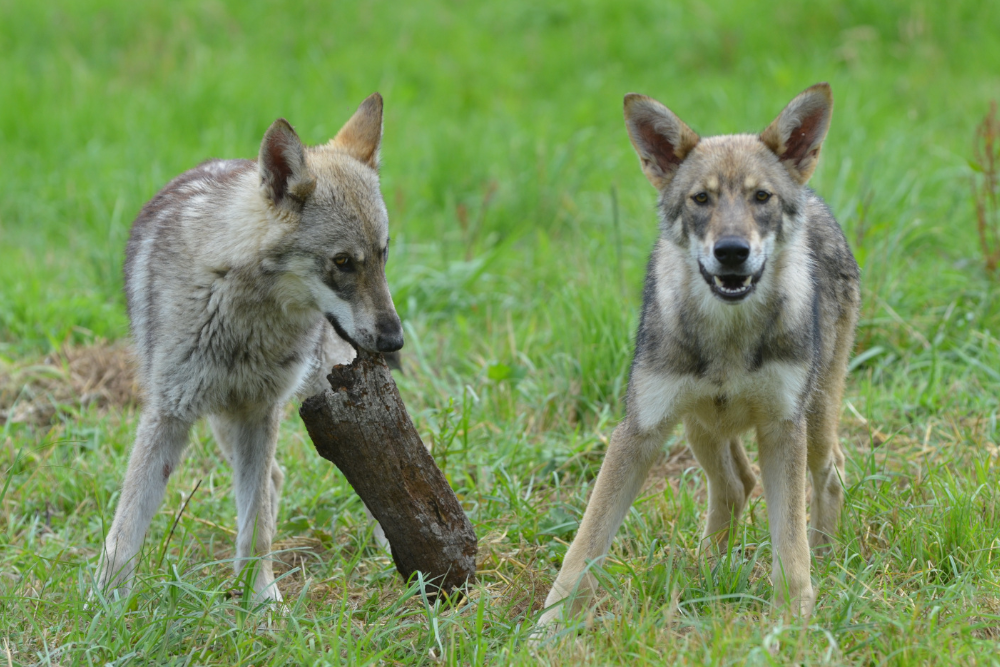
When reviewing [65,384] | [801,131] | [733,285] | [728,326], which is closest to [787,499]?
[728,326]

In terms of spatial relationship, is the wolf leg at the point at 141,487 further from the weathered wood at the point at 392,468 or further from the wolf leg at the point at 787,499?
the wolf leg at the point at 787,499

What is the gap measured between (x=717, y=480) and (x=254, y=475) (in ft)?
6.45

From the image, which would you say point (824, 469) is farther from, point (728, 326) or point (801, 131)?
point (801, 131)

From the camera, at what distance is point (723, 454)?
3.98 metres

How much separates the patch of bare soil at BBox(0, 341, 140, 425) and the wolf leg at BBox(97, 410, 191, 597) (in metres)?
1.49

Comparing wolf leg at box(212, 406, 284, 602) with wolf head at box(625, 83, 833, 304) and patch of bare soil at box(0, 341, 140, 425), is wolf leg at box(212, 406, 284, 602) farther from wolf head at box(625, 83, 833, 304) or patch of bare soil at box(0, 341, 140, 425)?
wolf head at box(625, 83, 833, 304)

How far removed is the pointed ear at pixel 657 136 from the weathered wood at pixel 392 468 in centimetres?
137

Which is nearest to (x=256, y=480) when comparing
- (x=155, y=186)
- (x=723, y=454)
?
(x=723, y=454)

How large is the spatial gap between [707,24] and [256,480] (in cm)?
854

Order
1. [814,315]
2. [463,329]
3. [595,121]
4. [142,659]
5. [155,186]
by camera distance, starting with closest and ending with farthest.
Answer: [142,659]
[814,315]
[463,329]
[155,186]
[595,121]

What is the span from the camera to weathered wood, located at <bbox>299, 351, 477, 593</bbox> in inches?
135

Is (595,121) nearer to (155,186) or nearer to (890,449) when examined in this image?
(155,186)

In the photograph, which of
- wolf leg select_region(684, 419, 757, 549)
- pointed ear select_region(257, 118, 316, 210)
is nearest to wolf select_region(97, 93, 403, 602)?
pointed ear select_region(257, 118, 316, 210)

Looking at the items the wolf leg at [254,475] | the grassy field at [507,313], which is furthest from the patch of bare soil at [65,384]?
the wolf leg at [254,475]
